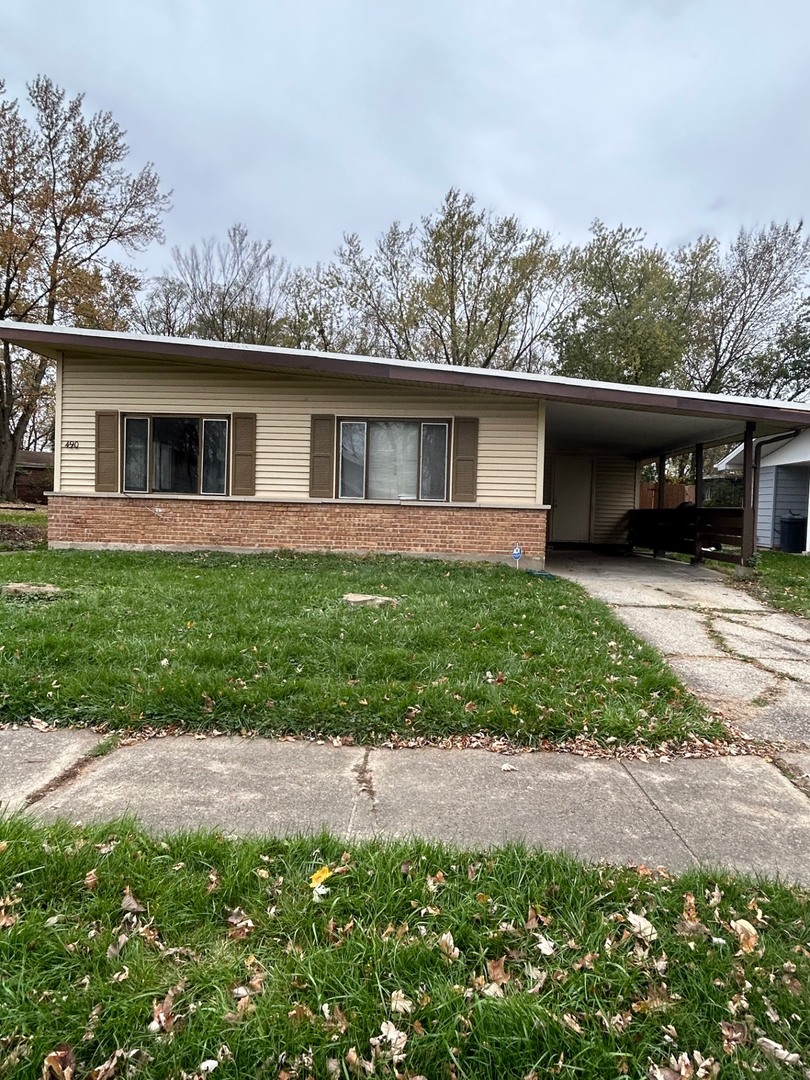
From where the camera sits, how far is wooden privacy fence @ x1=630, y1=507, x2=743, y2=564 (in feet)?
31.9

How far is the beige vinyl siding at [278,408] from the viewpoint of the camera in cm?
919

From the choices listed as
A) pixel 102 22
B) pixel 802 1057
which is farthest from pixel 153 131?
pixel 802 1057

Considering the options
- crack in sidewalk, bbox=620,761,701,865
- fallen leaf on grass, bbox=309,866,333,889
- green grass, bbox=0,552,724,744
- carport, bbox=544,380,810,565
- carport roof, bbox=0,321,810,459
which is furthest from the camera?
carport, bbox=544,380,810,565

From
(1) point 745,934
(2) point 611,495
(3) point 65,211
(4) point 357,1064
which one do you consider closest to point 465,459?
(2) point 611,495

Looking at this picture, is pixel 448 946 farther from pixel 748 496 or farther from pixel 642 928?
pixel 748 496

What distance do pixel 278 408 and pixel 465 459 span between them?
3175mm

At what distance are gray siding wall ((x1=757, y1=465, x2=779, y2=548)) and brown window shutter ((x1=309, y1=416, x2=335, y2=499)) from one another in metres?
13.2

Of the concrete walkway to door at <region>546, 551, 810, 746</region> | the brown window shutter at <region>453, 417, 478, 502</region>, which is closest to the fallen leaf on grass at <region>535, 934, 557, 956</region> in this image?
the concrete walkway to door at <region>546, 551, 810, 746</region>

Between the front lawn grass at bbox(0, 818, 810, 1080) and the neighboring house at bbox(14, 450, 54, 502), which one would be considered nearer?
the front lawn grass at bbox(0, 818, 810, 1080)

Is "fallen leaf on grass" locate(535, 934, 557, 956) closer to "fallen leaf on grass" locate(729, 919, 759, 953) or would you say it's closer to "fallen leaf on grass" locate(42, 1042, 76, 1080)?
"fallen leaf on grass" locate(729, 919, 759, 953)

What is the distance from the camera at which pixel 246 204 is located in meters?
24.3

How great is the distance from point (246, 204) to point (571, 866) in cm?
2793

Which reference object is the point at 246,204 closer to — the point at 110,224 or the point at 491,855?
the point at 110,224

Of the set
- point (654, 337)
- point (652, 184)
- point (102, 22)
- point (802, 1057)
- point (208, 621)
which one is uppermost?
point (652, 184)
